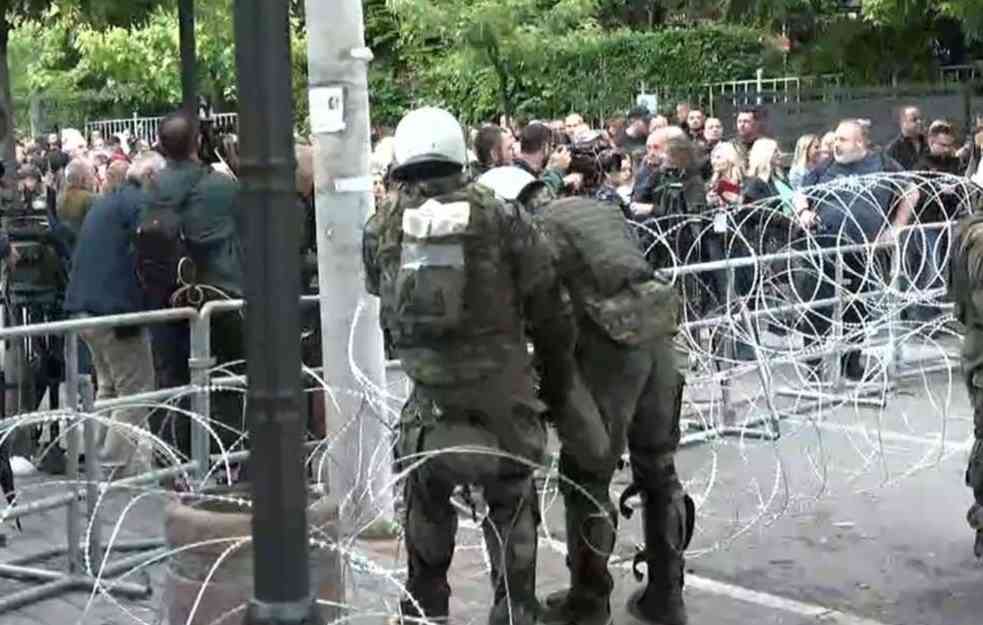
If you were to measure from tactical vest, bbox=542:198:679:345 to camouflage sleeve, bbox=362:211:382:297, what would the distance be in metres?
0.59

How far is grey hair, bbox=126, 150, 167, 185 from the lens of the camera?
884 cm

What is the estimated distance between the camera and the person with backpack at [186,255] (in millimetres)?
8180

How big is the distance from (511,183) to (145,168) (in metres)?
3.93

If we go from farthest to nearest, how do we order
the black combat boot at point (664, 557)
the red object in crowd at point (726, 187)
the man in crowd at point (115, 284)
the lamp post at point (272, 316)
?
the red object in crowd at point (726, 187) → the man in crowd at point (115, 284) → the black combat boot at point (664, 557) → the lamp post at point (272, 316)

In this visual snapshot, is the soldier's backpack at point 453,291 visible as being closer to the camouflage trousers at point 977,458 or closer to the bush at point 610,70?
the camouflage trousers at point 977,458

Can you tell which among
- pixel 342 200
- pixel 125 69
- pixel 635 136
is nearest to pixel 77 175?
pixel 342 200

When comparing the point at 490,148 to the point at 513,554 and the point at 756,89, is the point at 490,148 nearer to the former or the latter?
the point at 513,554

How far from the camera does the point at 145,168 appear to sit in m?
9.22

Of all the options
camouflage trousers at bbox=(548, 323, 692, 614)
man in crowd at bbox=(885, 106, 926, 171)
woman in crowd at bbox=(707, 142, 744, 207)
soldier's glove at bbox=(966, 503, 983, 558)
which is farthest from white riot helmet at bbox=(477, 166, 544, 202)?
man in crowd at bbox=(885, 106, 926, 171)

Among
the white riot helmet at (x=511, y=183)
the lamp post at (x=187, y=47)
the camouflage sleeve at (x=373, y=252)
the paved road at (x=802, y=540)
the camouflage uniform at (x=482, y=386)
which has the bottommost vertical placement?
the paved road at (x=802, y=540)

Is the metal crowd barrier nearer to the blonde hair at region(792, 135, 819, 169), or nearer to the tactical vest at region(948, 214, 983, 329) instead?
the tactical vest at region(948, 214, 983, 329)

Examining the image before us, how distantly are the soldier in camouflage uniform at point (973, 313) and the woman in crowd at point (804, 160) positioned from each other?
21.1ft

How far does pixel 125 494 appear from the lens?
7.86 metres

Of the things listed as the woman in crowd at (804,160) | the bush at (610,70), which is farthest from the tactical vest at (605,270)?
the bush at (610,70)
